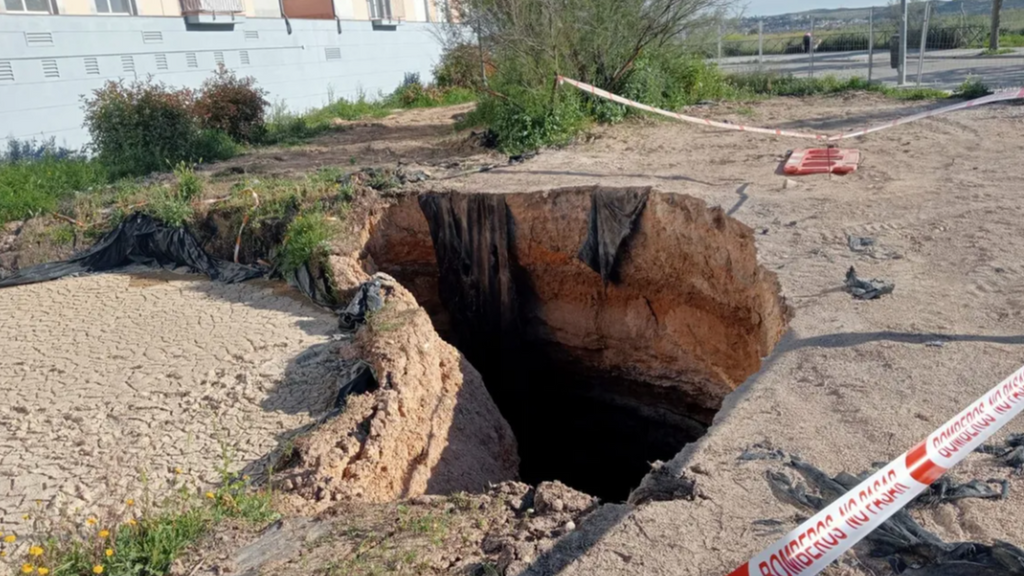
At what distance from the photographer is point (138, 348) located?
695 cm

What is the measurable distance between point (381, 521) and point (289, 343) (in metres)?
3.13

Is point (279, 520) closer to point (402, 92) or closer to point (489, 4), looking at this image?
point (489, 4)

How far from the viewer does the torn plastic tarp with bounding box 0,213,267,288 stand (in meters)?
9.00

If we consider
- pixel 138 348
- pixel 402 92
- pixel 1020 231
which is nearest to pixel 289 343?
pixel 138 348

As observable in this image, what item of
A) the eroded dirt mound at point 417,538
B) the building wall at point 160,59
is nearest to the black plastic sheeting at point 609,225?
the eroded dirt mound at point 417,538

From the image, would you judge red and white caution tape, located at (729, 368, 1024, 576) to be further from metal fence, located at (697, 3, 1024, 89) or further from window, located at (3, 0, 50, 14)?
window, located at (3, 0, 50, 14)

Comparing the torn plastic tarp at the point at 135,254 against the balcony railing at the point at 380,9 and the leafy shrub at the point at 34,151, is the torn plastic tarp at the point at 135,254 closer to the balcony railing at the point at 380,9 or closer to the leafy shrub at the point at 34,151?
the leafy shrub at the point at 34,151

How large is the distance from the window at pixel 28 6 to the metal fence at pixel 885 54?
38.4 feet

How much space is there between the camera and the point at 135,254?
369 inches

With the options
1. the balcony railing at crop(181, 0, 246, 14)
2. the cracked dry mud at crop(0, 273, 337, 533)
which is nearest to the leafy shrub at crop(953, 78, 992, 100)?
the cracked dry mud at crop(0, 273, 337, 533)

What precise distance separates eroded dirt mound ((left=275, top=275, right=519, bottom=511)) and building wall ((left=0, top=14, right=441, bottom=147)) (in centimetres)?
947

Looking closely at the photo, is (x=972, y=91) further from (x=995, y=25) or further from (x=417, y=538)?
(x=417, y=538)

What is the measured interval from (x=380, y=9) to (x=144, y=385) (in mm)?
19867

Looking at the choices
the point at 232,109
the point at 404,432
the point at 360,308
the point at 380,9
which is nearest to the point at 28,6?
the point at 232,109
